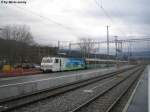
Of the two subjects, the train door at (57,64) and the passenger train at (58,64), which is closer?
the passenger train at (58,64)

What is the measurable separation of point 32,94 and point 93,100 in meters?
3.99

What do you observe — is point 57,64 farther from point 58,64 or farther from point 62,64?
point 62,64

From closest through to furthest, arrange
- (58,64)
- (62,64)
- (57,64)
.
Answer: (57,64) → (58,64) → (62,64)

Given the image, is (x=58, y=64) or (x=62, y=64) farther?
(x=62, y=64)

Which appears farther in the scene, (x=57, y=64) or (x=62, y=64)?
(x=62, y=64)

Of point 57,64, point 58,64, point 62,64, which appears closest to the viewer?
point 57,64

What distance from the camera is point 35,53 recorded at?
75.7 metres

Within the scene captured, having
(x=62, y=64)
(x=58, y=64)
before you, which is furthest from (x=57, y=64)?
(x=62, y=64)

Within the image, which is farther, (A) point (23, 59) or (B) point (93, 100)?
(A) point (23, 59)

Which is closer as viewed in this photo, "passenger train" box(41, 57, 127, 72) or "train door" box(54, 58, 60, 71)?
"passenger train" box(41, 57, 127, 72)

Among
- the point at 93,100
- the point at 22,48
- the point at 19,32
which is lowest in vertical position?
the point at 93,100

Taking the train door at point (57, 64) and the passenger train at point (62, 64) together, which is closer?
the passenger train at point (62, 64)

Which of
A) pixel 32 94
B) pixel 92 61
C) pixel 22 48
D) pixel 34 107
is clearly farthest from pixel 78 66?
pixel 34 107

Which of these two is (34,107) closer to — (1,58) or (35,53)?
(1,58)
